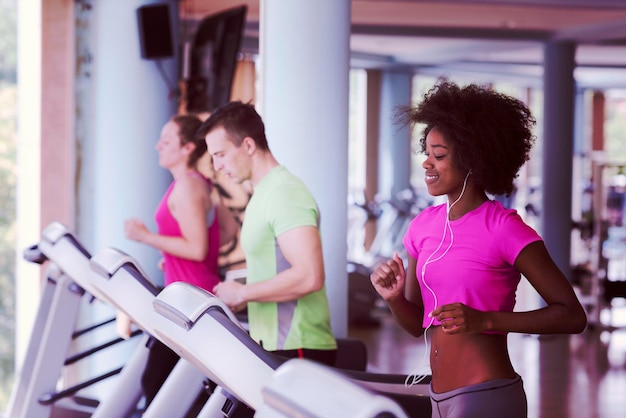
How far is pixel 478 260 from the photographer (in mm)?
1924

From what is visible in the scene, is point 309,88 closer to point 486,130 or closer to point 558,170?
point 486,130

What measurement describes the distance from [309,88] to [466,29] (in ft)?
21.7

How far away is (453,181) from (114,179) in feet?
11.1

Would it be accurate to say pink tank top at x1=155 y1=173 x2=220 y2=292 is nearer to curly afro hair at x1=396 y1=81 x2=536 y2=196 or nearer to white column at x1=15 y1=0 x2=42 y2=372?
curly afro hair at x1=396 y1=81 x2=536 y2=196

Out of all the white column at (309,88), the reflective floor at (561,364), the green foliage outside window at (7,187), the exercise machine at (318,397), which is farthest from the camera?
the green foliage outside window at (7,187)

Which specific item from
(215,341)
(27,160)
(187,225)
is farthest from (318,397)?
(27,160)

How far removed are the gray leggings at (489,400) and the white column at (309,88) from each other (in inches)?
70.1

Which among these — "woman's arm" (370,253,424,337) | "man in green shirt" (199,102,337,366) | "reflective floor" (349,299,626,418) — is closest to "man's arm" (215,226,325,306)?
"man in green shirt" (199,102,337,366)

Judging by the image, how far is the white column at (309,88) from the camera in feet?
11.8

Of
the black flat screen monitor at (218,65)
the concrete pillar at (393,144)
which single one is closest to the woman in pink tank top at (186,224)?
the black flat screen monitor at (218,65)

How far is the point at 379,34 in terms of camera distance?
32.7 feet

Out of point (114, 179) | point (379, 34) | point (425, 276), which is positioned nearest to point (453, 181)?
point (425, 276)

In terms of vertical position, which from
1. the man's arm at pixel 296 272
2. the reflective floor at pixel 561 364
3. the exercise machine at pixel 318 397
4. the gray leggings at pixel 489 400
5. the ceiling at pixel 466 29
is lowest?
the reflective floor at pixel 561 364

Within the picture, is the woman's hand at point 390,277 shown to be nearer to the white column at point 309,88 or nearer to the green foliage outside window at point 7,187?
the white column at point 309,88
